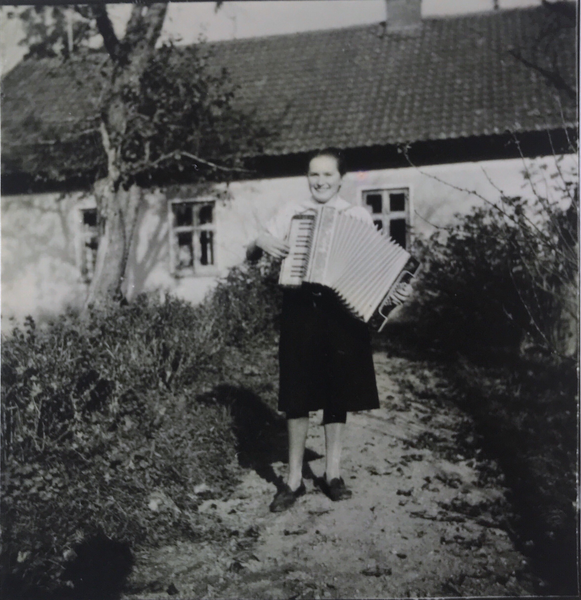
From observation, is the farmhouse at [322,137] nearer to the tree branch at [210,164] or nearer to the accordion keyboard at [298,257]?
the tree branch at [210,164]

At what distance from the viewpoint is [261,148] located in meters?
7.12

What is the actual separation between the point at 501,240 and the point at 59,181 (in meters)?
4.71

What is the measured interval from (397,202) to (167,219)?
9.88 ft

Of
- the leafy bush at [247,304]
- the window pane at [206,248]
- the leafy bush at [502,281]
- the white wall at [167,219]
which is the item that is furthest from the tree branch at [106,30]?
the leafy bush at [502,281]

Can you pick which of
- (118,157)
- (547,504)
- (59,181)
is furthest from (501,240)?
(59,181)

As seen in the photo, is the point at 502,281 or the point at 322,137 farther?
the point at 322,137

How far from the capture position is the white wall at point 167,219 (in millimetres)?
4137

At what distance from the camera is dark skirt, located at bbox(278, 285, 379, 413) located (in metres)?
2.89

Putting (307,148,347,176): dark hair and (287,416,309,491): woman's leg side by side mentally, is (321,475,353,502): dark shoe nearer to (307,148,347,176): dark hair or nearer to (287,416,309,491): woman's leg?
(287,416,309,491): woman's leg

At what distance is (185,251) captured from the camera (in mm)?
7152

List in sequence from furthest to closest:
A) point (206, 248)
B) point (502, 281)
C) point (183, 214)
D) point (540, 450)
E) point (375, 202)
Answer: point (206, 248)
point (183, 214)
point (375, 202)
point (502, 281)
point (540, 450)

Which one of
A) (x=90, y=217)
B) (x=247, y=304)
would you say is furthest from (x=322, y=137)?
(x=90, y=217)

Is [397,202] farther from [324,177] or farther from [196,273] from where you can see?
[324,177]

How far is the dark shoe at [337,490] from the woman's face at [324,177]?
5.39 feet
